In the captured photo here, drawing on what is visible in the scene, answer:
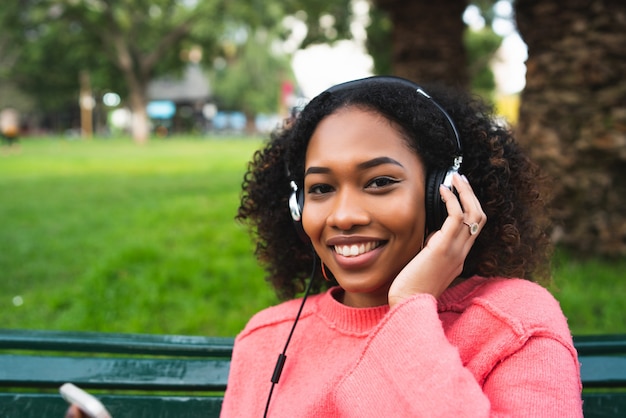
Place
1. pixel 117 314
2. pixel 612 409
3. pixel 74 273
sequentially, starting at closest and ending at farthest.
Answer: pixel 612 409
pixel 117 314
pixel 74 273

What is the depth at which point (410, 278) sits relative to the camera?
1399 mm

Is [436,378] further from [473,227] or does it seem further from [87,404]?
[87,404]

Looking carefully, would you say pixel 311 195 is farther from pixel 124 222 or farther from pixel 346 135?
pixel 124 222

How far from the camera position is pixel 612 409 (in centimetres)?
174

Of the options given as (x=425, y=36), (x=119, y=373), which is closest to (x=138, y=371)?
(x=119, y=373)

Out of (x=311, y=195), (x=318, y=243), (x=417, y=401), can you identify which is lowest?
(x=417, y=401)

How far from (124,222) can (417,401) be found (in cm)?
642

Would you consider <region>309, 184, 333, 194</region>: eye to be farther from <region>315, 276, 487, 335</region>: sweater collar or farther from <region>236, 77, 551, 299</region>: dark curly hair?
<region>315, 276, 487, 335</region>: sweater collar

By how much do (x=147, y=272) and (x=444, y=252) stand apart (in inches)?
152

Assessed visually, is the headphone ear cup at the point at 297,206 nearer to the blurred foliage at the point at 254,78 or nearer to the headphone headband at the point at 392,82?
the headphone headband at the point at 392,82

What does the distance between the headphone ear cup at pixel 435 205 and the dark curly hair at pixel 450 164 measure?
0.07m

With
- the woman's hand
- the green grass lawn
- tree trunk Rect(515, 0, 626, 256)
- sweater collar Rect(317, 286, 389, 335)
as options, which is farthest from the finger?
tree trunk Rect(515, 0, 626, 256)

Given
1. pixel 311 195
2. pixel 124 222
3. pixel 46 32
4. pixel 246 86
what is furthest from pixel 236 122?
pixel 311 195

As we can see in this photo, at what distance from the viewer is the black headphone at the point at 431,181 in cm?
148
